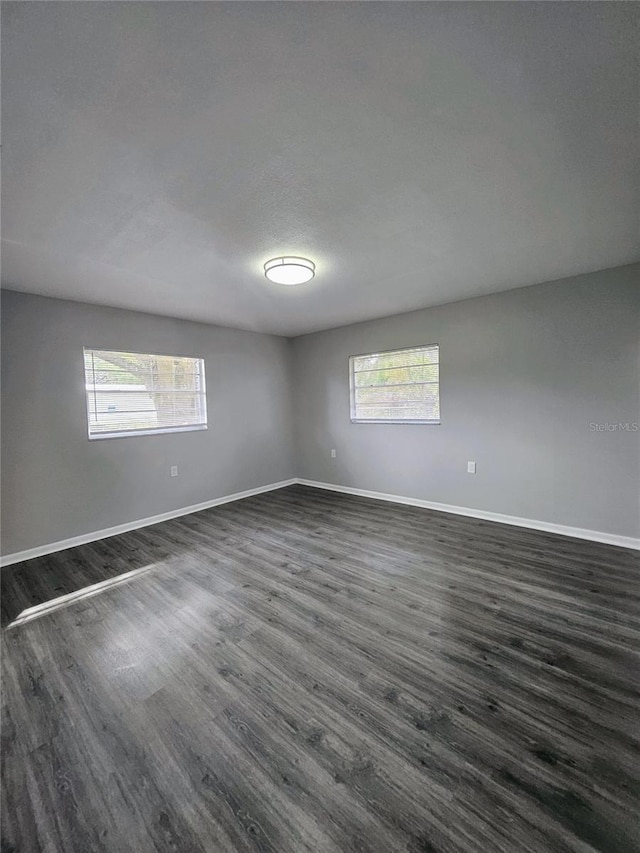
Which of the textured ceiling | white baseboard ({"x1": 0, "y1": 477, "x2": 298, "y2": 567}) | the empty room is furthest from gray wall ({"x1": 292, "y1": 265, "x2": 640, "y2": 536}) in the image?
white baseboard ({"x1": 0, "y1": 477, "x2": 298, "y2": 567})

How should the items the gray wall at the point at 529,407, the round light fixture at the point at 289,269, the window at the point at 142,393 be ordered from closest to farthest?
1. the round light fixture at the point at 289,269
2. the gray wall at the point at 529,407
3. the window at the point at 142,393

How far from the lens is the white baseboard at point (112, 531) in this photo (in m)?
3.09

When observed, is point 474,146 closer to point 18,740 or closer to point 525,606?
point 525,606

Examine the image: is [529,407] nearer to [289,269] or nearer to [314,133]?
[289,269]

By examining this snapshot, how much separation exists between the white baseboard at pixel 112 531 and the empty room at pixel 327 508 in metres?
0.03

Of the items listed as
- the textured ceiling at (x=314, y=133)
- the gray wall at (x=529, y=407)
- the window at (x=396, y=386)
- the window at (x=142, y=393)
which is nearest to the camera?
the textured ceiling at (x=314, y=133)

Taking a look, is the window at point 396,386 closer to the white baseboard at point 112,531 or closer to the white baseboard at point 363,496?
the white baseboard at point 363,496

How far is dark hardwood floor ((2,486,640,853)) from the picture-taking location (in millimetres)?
1112

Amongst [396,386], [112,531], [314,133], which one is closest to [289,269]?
[314,133]

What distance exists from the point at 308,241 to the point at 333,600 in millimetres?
2461

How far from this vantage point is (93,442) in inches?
140

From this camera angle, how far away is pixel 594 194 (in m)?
1.89

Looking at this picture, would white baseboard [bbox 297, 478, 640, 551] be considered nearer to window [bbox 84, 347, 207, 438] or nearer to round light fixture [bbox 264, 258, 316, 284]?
window [bbox 84, 347, 207, 438]

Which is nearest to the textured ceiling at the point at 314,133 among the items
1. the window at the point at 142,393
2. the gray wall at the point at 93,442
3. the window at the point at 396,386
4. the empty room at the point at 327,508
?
the empty room at the point at 327,508
